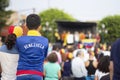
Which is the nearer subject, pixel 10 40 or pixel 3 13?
pixel 10 40

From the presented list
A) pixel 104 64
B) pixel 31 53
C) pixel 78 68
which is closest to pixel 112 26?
pixel 78 68

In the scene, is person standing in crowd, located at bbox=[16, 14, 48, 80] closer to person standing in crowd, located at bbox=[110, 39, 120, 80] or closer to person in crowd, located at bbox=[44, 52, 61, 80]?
person standing in crowd, located at bbox=[110, 39, 120, 80]

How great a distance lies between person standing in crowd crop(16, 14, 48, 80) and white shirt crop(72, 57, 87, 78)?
5594mm

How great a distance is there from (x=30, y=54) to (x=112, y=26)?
157 feet

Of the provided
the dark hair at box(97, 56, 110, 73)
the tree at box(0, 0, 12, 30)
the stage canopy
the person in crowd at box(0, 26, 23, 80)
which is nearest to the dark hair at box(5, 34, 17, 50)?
the person in crowd at box(0, 26, 23, 80)

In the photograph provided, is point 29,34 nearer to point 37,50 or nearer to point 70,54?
point 37,50

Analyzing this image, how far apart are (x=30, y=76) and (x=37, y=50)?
0.36 m

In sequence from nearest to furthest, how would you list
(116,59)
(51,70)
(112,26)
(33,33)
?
(116,59) → (33,33) → (51,70) → (112,26)

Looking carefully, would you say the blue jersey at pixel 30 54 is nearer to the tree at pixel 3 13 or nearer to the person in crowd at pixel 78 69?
the person in crowd at pixel 78 69

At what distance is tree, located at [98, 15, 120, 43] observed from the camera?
168ft

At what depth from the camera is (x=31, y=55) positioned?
597cm

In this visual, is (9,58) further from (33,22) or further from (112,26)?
(112,26)

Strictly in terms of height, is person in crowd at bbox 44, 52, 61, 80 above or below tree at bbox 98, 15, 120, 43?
above

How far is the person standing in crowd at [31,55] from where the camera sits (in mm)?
5938
